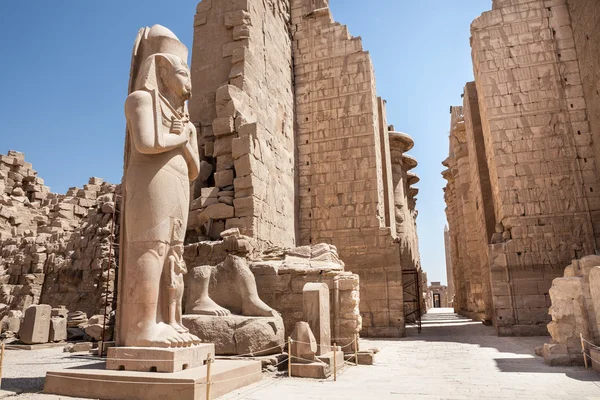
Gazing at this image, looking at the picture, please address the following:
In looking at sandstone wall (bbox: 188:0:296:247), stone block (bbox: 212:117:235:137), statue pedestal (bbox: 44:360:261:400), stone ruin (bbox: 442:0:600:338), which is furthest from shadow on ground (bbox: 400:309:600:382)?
stone block (bbox: 212:117:235:137)

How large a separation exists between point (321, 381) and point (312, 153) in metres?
9.30

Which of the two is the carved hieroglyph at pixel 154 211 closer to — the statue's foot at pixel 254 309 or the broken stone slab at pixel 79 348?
the statue's foot at pixel 254 309

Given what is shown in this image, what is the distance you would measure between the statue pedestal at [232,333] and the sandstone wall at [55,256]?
4589 millimetres

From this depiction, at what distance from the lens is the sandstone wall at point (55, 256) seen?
12961 millimetres

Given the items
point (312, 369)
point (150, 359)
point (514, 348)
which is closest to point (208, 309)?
point (312, 369)

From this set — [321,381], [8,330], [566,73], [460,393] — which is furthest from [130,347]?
[566,73]

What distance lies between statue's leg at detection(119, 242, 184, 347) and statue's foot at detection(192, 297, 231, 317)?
1367 millimetres

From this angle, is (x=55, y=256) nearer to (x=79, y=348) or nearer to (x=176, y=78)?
(x=79, y=348)

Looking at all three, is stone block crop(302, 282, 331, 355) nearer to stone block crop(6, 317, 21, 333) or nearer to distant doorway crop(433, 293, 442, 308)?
stone block crop(6, 317, 21, 333)

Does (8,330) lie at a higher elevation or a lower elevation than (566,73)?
lower

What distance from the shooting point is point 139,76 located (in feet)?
14.6

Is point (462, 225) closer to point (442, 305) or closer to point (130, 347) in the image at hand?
point (130, 347)

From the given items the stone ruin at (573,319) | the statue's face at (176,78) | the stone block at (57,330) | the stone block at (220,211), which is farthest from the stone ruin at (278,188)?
the statue's face at (176,78)

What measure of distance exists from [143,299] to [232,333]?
1690mm
